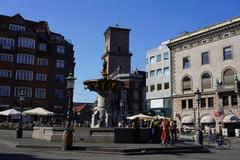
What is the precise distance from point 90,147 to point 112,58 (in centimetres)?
7570

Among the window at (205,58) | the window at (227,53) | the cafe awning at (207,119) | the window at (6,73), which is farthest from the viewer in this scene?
the window at (6,73)

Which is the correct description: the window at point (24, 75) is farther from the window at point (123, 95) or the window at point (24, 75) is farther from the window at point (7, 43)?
Result: the window at point (123, 95)

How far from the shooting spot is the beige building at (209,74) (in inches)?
1949

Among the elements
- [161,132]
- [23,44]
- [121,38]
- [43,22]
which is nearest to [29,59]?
[23,44]

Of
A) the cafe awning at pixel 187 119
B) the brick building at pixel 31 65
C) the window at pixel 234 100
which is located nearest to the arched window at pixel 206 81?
the window at pixel 234 100

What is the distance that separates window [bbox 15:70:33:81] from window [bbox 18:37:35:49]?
465 cm

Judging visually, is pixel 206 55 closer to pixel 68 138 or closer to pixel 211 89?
pixel 211 89

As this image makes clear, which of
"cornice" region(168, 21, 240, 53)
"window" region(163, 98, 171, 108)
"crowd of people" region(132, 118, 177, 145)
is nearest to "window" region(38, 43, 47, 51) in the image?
"cornice" region(168, 21, 240, 53)

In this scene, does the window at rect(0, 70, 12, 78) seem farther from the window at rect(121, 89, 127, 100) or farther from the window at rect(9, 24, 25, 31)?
the window at rect(121, 89, 127, 100)

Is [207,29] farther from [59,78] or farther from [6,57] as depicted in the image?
[6,57]

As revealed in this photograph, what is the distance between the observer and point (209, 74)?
2120 inches

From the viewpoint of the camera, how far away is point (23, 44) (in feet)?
205

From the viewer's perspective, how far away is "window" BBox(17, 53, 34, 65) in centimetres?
6197

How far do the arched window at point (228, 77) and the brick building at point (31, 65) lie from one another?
96.1ft
